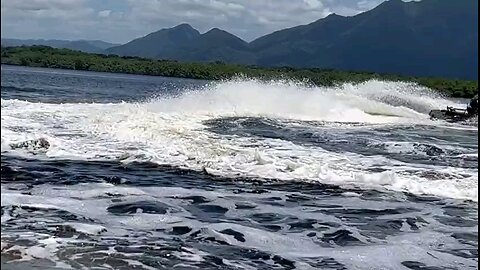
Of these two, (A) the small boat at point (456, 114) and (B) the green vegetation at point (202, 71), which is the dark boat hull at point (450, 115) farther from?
(B) the green vegetation at point (202, 71)

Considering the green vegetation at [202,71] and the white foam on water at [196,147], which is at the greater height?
the green vegetation at [202,71]

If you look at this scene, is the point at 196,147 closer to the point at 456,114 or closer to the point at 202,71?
the point at 456,114

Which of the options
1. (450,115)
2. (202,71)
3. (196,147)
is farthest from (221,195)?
(202,71)

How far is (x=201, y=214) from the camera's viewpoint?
33.7 ft

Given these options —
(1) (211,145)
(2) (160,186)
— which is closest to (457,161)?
(1) (211,145)

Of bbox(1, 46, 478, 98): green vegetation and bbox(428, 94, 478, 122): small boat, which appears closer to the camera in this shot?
bbox(428, 94, 478, 122): small boat

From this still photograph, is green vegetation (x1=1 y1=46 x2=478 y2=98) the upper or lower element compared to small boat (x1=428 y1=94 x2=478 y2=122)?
upper

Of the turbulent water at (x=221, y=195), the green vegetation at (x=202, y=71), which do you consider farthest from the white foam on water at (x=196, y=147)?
the green vegetation at (x=202, y=71)

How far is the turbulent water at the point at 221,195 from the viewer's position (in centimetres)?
780

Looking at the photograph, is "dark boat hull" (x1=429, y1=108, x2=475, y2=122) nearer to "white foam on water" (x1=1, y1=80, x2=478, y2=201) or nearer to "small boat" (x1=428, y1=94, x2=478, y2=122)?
"small boat" (x1=428, y1=94, x2=478, y2=122)

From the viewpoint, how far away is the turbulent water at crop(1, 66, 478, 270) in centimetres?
780

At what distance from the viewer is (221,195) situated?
1203cm

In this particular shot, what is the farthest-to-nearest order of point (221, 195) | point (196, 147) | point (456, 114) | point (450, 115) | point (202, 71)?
point (202, 71), point (450, 115), point (456, 114), point (196, 147), point (221, 195)

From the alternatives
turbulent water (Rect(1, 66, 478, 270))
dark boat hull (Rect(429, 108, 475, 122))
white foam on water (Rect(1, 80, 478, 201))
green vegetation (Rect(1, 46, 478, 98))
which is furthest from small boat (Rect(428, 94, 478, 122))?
green vegetation (Rect(1, 46, 478, 98))
